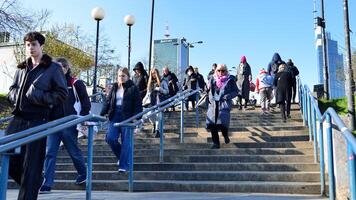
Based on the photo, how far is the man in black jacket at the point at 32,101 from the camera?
3670 mm

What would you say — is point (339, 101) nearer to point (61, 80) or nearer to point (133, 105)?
point (133, 105)

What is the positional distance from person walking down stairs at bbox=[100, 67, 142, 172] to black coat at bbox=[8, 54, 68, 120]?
306 centimetres

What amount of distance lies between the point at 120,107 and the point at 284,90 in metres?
5.11

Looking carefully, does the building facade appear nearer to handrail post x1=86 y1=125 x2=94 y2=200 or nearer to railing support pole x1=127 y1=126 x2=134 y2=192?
railing support pole x1=127 y1=126 x2=134 y2=192

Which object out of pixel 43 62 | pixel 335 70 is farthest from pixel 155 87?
pixel 335 70

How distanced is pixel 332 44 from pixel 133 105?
2043 cm

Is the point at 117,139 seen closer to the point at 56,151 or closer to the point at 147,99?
the point at 56,151

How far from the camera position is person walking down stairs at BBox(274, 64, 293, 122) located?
10438mm

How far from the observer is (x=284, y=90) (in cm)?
1068

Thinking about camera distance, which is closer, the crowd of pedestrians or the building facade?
the crowd of pedestrians

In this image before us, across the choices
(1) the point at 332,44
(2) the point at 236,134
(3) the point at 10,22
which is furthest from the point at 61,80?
(1) the point at 332,44

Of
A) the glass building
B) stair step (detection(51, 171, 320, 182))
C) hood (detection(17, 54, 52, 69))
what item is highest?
the glass building

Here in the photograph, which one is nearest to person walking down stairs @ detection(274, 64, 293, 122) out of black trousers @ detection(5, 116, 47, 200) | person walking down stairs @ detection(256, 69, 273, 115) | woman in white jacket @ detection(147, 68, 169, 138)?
person walking down stairs @ detection(256, 69, 273, 115)

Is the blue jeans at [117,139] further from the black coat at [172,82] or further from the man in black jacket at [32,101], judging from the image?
the black coat at [172,82]
